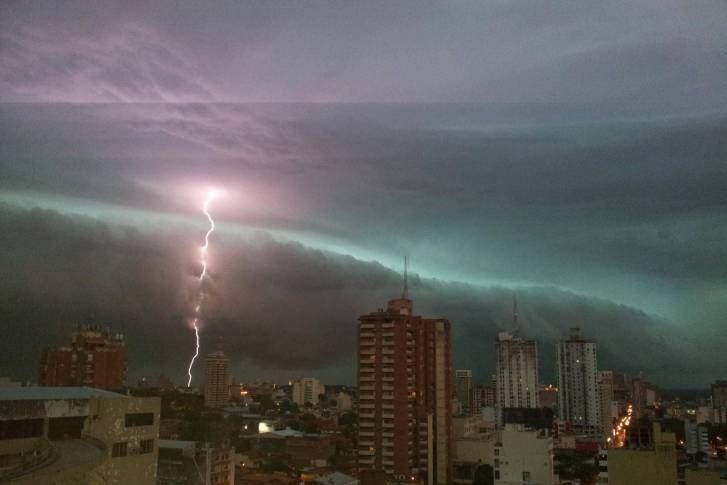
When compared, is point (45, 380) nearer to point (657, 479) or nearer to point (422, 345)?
point (422, 345)

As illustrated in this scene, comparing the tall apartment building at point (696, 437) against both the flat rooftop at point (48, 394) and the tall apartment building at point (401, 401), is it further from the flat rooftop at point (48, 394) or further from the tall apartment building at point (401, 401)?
the flat rooftop at point (48, 394)

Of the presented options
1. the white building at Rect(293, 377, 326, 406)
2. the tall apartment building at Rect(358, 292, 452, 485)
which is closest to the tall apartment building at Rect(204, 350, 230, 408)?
the white building at Rect(293, 377, 326, 406)

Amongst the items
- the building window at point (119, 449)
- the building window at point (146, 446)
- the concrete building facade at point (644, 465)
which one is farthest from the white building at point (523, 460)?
the building window at point (119, 449)

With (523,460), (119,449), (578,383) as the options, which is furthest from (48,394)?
(578,383)

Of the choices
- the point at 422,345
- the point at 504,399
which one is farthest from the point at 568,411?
the point at 422,345

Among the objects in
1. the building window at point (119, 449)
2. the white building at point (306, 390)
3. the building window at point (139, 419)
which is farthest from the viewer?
the white building at point (306, 390)

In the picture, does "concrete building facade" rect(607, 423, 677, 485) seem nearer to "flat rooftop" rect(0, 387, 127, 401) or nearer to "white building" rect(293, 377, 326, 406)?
"flat rooftop" rect(0, 387, 127, 401)
